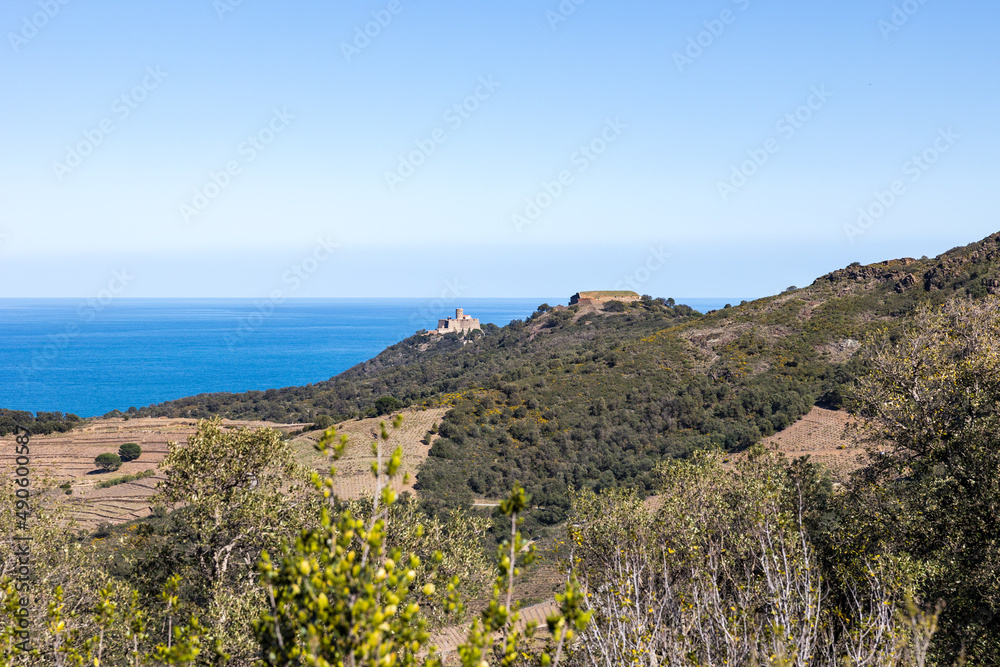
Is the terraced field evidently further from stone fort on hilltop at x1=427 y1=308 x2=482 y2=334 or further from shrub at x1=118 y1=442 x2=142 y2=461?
stone fort on hilltop at x1=427 y1=308 x2=482 y2=334

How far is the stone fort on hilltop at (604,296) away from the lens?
118938 millimetres

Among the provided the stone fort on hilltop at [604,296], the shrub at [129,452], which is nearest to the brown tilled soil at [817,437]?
the shrub at [129,452]

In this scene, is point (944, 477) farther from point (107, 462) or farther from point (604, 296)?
point (604, 296)

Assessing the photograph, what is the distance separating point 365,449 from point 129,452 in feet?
61.3

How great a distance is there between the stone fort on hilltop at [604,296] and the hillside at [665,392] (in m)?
33.3

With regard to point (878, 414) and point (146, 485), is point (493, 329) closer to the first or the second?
point (146, 485)

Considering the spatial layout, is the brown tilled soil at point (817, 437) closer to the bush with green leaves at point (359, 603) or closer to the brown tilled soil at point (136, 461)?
the brown tilled soil at point (136, 461)

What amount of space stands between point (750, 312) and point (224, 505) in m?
69.2

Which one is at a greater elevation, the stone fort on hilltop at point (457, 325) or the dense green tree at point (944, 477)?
the stone fort on hilltop at point (457, 325)

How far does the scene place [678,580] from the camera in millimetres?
14945

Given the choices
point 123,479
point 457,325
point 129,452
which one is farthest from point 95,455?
point 457,325

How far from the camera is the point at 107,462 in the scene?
44.9 metres

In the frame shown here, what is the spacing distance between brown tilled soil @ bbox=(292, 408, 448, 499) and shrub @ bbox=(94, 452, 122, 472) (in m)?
13.0

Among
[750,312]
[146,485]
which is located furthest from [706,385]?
[146,485]
